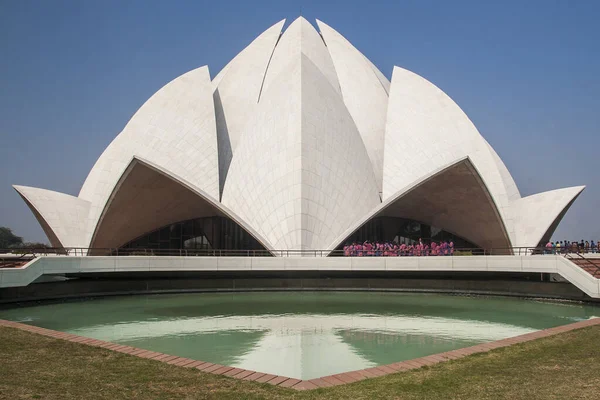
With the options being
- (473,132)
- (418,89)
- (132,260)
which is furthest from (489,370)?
(418,89)

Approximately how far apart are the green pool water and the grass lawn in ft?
5.56

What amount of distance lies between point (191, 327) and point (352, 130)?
53.5 ft

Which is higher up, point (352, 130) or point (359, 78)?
point (359, 78)

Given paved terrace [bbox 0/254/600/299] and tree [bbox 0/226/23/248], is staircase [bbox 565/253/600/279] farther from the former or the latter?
tree [bbox 0/226/23/248]

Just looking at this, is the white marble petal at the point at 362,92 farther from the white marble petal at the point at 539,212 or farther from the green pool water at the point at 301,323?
the green pool water at the point at 301,323

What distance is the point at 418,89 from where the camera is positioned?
93.8ft

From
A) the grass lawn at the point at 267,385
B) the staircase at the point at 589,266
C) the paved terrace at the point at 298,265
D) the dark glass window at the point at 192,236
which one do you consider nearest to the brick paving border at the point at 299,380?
the grass lawn at the point at 267,385

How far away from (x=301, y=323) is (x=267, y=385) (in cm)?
641

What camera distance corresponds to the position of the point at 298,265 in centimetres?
1805

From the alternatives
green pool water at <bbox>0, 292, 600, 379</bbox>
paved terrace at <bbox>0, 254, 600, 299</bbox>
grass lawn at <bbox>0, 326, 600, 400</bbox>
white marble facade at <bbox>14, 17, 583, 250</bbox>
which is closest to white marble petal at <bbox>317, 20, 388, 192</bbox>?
white marble facade at <bbox>14, 17, 583, 250</bbox>

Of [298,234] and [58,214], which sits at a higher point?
[58,214]

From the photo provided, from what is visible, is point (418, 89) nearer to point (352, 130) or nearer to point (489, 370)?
point (352, 130)

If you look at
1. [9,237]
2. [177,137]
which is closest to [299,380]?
[177,137]

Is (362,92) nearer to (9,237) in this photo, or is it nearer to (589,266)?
(589,266)
